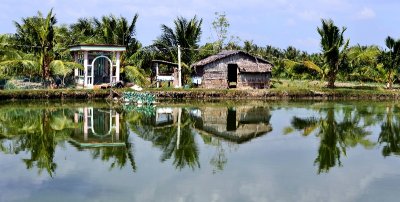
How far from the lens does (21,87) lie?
26422mm

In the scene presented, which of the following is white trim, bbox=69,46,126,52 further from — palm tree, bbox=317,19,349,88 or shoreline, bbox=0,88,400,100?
palm tree, bbox=317,19,349,88

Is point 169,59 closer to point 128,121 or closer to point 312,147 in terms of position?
point 128,121

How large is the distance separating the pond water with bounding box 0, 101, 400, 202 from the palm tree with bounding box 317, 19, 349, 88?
39.6 ft

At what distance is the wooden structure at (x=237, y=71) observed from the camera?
30281mm

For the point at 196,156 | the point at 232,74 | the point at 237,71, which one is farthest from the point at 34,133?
the point at 232,74

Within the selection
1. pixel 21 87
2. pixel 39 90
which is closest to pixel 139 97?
pixel 39 90

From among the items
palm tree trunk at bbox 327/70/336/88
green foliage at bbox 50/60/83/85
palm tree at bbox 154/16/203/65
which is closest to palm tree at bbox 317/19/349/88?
palm tree trunk at bbox 327/70/336/88

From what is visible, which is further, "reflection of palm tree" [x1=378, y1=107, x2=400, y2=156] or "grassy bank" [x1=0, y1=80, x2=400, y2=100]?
"grassy bank" [x1=0, y1=80, x2=400, y2=100]

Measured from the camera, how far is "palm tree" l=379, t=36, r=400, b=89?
31.5m

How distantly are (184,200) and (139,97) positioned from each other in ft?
54.1

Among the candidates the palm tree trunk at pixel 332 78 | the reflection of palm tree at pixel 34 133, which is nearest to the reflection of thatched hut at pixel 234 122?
the reflection of palm tree at pixel 34 133

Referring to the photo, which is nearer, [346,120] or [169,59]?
[346,120]

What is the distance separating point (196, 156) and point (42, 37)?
17.9 meters

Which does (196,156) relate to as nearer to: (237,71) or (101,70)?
(101,70)
